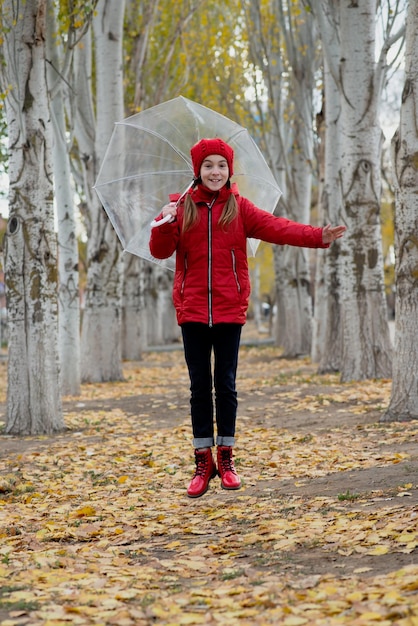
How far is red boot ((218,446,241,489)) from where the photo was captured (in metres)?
5.23

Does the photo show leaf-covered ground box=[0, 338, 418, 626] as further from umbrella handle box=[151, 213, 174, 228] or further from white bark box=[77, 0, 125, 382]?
white bark box=[77, 0, 125, 382]

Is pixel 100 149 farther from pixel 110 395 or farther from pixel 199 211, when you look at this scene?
pixel 199 211

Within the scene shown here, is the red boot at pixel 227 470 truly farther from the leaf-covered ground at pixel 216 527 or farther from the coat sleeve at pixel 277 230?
the coat sleeve at pixel 277 230

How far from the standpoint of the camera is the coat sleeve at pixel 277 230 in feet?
16.1

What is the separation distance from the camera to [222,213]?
195 inches

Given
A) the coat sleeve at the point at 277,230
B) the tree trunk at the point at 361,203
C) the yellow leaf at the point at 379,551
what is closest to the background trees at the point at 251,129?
the tree trunk at the point at 361,203

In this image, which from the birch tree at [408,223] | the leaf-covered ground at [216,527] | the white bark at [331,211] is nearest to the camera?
the leaf-covered ground at [216,527]

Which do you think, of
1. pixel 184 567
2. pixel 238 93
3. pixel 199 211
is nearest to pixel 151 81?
pixel 238 93

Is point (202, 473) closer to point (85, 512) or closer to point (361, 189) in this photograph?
point (85, 512)

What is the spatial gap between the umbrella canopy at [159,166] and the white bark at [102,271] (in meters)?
7.35

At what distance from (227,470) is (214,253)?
1.40 metres

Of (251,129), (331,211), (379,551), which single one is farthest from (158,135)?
(251,129)

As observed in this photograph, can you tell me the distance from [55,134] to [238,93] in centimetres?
1027

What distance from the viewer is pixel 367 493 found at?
5.08 metres
